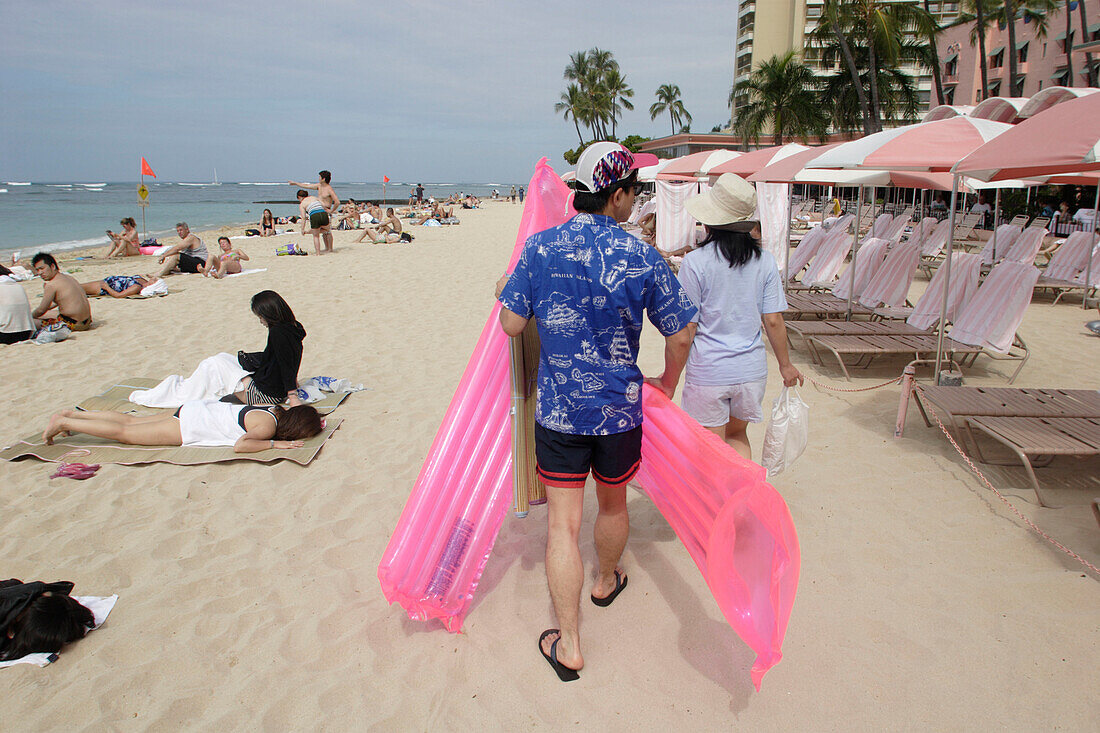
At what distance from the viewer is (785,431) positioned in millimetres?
2900

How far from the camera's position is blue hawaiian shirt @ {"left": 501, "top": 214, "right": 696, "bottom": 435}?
1912 mm

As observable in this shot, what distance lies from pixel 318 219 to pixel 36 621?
39.9 feet

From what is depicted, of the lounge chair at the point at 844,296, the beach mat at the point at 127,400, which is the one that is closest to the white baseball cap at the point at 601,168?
the beach mat at the point at 127,400

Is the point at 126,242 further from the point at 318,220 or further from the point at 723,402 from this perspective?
the point at 723,402

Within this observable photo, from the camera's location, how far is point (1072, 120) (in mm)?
3176

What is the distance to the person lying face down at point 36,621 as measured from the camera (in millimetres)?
2293

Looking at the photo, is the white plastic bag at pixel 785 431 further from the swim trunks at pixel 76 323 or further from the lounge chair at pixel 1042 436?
the swim trunks at pixel 76 323

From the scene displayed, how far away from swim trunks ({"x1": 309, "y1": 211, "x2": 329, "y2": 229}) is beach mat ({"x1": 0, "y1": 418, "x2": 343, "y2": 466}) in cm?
997

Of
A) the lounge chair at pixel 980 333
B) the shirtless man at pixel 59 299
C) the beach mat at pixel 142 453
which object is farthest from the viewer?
the shirtless man at pixel 59 299

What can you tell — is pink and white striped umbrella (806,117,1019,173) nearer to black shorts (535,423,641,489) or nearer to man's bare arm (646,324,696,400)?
man's bare arm (646,324,696,400)

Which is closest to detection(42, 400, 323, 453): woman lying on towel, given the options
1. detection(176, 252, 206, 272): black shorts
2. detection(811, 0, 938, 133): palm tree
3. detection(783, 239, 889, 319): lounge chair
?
detection(783, 239, 889, 319): lounge chair

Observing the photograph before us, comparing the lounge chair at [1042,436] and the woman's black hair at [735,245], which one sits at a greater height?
the woman's black hair at [735,245]

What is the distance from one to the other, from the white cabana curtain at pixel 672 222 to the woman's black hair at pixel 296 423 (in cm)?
983


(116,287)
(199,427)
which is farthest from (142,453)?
(116,287)
